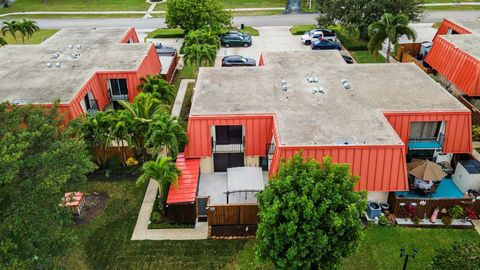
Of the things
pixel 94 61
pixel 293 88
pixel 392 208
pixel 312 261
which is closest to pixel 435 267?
pixel 312 261

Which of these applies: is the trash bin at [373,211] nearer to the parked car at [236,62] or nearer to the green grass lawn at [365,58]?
the parked car at [236,62]

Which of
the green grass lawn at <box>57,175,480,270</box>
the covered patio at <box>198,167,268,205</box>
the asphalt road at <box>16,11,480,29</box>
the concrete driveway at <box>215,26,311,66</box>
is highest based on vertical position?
the asphalt road at <box>16,11,480,29</box>

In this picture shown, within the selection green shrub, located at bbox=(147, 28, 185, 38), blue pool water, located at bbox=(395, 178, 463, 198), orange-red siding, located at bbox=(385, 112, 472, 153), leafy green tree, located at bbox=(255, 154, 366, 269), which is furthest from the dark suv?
leafy green tree, located at bbox=(255, 154, 366, 269)

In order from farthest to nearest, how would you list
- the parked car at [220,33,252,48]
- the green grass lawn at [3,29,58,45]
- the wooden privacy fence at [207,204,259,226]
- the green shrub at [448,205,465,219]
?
the green grass lawn at [3,29,58,45] < the parked car at [220,33,252,48] < the green shrub at [448,205,465,219] < the wooden privacy fence at [207,204,259,226]

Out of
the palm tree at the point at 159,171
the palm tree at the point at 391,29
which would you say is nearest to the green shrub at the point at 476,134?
the palm tree at the point at 391,29

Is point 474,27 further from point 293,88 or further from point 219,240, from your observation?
point 219,240

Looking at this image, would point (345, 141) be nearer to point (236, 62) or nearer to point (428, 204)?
point (428, 204)

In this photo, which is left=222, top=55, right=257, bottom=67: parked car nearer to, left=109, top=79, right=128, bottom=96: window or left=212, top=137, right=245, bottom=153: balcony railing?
left=109, top=79, right=128, bottom=96: window
